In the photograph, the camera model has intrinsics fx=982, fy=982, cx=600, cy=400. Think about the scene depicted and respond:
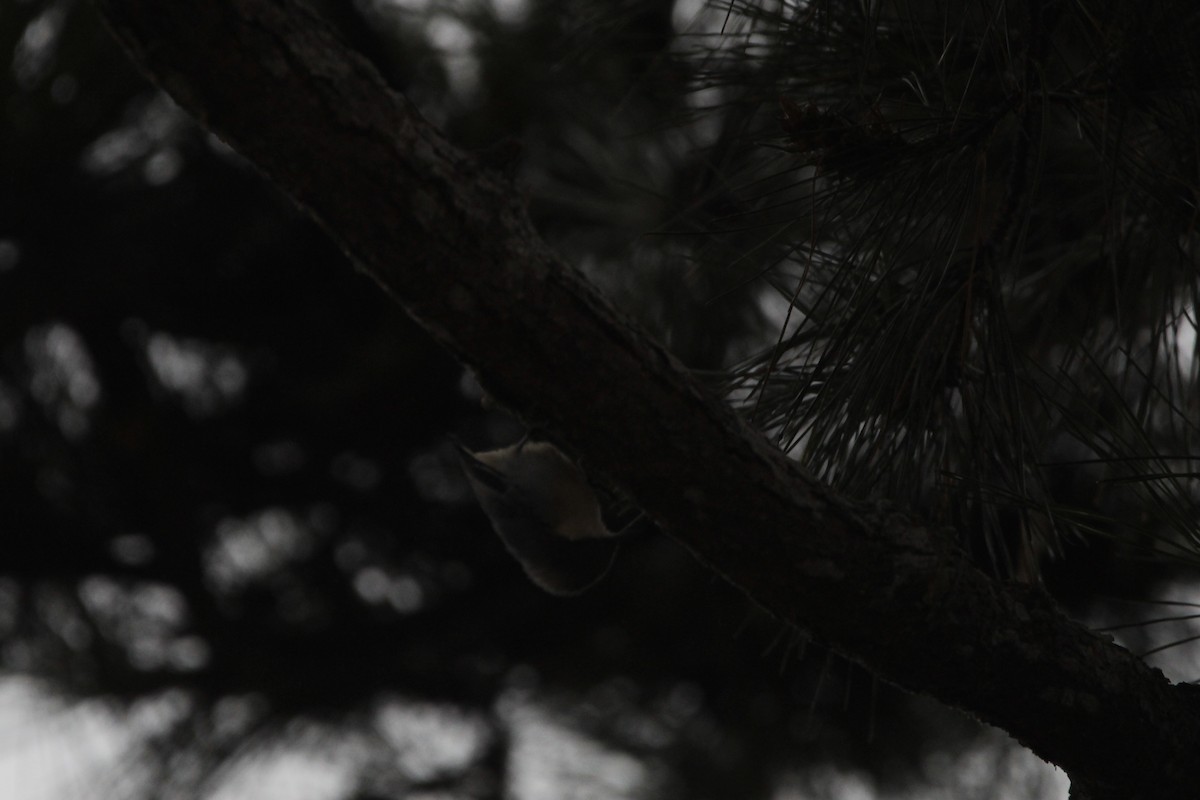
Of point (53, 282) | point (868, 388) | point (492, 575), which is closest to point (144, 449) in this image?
point (53, 282)

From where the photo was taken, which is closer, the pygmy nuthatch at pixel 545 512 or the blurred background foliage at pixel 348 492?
the pygmy nuthatch at pixel 545 512

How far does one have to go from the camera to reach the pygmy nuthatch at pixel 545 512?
0.38 metres

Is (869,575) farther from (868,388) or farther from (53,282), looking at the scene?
(53,282)

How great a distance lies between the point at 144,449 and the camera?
3.86 ft

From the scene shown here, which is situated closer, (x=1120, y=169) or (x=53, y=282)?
(x=1120, y=169)

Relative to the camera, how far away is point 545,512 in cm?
39

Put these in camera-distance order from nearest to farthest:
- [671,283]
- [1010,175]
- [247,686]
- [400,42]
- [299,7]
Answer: [299,7] → [1010,175] → [671,283] → [400,42] → [247,686]

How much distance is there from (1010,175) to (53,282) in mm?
968

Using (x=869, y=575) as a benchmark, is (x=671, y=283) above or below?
above

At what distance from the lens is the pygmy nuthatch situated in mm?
384

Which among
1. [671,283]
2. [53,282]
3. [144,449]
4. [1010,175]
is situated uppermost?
[671,283]

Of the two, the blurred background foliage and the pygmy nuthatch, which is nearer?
the pygmy nuthatch

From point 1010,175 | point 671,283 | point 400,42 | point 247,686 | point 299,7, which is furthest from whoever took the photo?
point 247,686

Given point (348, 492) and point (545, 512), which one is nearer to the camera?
point (545, 512)
